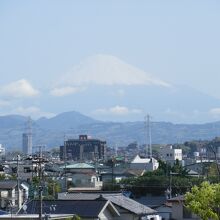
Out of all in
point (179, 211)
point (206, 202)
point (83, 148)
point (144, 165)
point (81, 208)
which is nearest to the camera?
point (206, 202)

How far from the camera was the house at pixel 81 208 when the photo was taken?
32.1 metres

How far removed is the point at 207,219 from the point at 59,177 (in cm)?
5266

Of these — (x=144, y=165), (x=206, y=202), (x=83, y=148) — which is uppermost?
(x=83, y=148)

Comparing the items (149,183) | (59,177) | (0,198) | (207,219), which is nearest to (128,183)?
(149,183)

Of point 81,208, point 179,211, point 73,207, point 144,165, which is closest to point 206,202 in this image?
point 81,208

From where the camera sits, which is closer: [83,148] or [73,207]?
[73,207]

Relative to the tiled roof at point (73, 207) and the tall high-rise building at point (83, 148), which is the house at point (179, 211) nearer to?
the tiled roof at point (73, 207)

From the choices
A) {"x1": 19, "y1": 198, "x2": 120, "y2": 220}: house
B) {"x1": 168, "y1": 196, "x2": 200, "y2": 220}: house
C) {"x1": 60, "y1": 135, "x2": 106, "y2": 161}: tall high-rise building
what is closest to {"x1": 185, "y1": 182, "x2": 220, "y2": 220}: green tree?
{"x1": 19, "y1": 198, "x2": 120, "y2": 220}: house

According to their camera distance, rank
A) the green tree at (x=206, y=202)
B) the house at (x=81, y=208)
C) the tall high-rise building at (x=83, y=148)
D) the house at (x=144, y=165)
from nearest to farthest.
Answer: the green tree at (x=206, y=202)
the house at (x=81, y=208)
the house at (x=144, y=165)
the tall high-rise building at (x=83, y=148)

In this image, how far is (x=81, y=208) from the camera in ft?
106

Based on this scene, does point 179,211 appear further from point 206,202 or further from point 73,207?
point 206,202

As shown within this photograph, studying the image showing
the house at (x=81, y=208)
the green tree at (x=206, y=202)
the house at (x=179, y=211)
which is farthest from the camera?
the house at (x=179, y=211)

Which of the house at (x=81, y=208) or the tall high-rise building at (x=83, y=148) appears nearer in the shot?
the house at (x=81, y=208)

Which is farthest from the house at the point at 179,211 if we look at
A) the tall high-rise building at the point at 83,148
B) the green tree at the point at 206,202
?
the tall high-rise building at the point at 83,148
